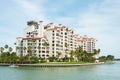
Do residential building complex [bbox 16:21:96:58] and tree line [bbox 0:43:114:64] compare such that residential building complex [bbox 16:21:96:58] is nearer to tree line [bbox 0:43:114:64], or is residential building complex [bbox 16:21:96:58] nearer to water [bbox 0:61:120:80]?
tree line [bbox 0:43:114:64]

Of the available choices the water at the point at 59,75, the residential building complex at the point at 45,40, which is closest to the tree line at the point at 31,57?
the residential building complex at the point at 45,40

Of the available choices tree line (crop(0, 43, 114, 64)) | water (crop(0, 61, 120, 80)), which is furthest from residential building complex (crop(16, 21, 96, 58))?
water (crop(0, 61, 120, 80))

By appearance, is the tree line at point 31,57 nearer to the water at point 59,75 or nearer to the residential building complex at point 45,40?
the residential building complex at point 45,40

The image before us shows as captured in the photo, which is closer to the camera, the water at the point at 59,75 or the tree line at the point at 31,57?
the water at the point at 59,75

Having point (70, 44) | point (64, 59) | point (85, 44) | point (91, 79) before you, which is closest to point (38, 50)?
point (64, 59)

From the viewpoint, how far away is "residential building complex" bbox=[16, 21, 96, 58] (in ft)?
370

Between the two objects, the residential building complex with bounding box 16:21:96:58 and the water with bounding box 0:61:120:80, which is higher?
the residential building complex with bounding box 16:21:96:58

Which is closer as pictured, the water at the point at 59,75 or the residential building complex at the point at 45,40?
the water at the point at 59,75

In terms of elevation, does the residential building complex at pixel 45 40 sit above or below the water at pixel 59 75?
above

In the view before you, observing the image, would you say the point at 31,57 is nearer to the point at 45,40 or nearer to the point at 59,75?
the point at 45,40

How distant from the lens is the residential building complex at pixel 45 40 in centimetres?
11269

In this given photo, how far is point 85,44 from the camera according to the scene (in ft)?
508

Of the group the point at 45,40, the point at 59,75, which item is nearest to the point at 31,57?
the point at 45,40

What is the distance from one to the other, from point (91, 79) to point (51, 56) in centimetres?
6857
